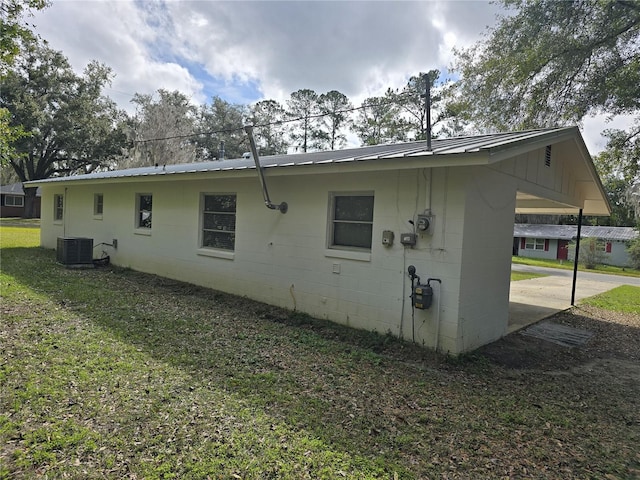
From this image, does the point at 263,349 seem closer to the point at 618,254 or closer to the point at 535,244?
the point at 535,244

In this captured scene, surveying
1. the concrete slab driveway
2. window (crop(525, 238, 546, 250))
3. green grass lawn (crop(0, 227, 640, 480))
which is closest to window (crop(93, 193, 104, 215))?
green grass lawn (crop(0, 227, 640, 480))

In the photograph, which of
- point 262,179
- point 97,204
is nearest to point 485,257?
point 262,179

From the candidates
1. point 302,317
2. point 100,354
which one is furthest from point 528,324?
point 100,354

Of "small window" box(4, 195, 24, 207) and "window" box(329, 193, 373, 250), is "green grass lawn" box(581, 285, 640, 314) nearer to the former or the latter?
"window" box(329, 193, 373, 250)

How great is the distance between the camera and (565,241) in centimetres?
3197

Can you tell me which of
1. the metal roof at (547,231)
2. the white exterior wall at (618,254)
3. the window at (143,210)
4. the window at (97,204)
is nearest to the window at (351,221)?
the window at (143,210)

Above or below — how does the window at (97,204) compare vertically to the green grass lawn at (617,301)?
above

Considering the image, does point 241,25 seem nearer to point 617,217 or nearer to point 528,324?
point 528,324

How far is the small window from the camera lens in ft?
123

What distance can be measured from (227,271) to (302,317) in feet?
7.54

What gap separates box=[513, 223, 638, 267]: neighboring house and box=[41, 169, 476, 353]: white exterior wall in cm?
2708

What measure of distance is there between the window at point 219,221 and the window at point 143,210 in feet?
8.10

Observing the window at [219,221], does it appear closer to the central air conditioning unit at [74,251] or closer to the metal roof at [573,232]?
the central air conditioning unit at [74,251]

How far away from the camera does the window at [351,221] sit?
571cm
